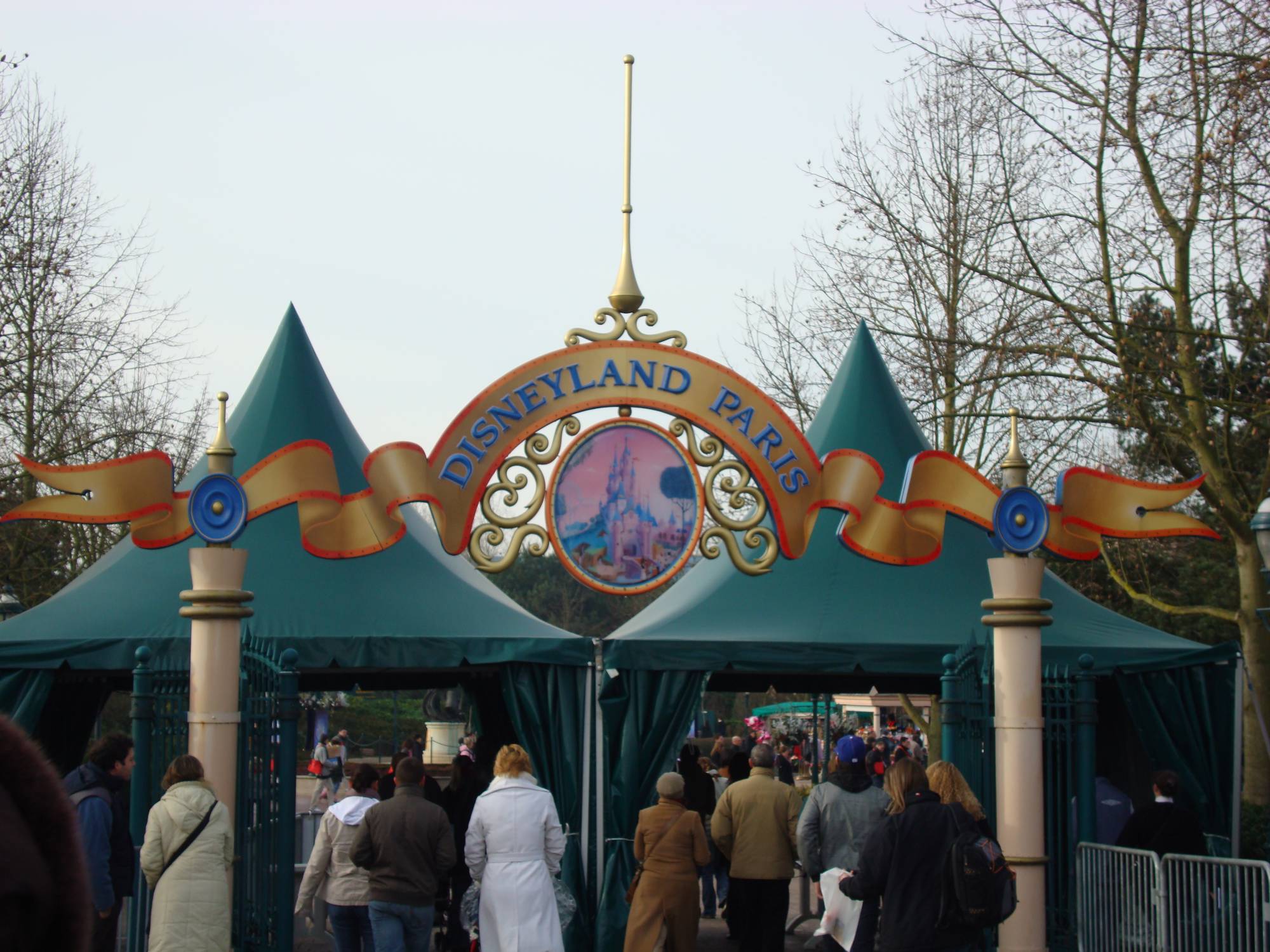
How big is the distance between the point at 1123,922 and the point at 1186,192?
718 centimetres

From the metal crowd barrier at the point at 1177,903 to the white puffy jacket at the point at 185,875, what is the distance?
4702mm

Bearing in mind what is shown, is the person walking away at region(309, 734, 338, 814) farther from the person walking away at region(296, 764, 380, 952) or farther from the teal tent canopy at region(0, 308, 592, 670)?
the person walking away at region(296, 764, 380, 952)

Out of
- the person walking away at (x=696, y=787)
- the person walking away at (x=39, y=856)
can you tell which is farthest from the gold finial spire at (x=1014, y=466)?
the person walking away at (x=39, y=856)

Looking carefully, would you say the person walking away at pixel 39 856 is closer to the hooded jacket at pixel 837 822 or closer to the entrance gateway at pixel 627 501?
the entrance gateway at pixel 627 501

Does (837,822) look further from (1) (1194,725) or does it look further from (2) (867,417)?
(2) (867,417)

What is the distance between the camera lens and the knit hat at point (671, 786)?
28.6ft

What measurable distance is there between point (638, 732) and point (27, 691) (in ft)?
14.0

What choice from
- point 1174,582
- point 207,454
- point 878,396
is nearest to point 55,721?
point 207,454

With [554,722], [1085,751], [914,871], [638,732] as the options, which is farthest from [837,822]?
[914,871]

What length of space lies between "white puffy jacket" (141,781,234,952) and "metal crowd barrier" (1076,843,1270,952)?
4702 mm

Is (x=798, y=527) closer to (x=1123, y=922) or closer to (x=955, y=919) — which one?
(x=1123, y=922)

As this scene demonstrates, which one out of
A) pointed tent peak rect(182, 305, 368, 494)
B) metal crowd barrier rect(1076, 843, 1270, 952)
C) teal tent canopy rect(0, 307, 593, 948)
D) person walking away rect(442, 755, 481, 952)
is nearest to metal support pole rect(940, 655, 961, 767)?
metal crowd barrier rect(1076, 843, 1270, 952)

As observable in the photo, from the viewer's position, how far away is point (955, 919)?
6328 millimetres

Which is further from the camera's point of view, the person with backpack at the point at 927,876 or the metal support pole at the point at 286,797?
the metal support pole at the point at 286,797
